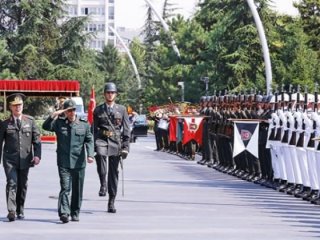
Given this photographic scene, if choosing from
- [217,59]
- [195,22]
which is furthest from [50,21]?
[217,59]

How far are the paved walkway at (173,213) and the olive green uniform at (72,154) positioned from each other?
0.40 m

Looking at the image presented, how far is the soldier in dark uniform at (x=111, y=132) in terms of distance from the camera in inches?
677

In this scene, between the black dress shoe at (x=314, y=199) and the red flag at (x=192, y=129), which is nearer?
the black dress shoe at (x=314, y=199)

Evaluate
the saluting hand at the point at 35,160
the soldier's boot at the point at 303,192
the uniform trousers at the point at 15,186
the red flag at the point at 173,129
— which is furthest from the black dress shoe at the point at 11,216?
the red flag at the point at 173,129

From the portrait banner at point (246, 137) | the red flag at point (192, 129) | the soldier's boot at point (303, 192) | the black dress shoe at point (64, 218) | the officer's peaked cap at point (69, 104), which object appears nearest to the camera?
the black dress shoe at point (64, 218)

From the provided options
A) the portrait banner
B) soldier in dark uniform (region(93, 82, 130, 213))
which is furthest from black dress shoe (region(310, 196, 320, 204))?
the portrait banner

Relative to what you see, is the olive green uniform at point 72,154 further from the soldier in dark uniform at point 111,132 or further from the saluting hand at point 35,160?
the soldier in dark uniform at point 111,132

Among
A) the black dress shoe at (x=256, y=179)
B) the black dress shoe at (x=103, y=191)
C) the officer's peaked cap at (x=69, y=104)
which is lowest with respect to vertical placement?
the black dress shoe at (x=256, y=179)

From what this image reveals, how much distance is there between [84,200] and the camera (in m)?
19.5

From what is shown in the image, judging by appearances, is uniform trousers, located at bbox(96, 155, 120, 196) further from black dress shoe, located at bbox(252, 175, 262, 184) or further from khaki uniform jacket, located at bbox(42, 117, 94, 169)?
black dress shoe, located at bbox(252, 175, 262, 184)

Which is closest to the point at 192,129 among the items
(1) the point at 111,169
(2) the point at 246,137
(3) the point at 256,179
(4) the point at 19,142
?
(2) the point at 246,137

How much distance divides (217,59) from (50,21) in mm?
15146

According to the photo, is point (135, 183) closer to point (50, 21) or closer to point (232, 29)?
point (232, 29)

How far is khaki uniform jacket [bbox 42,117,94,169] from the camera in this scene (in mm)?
15828
